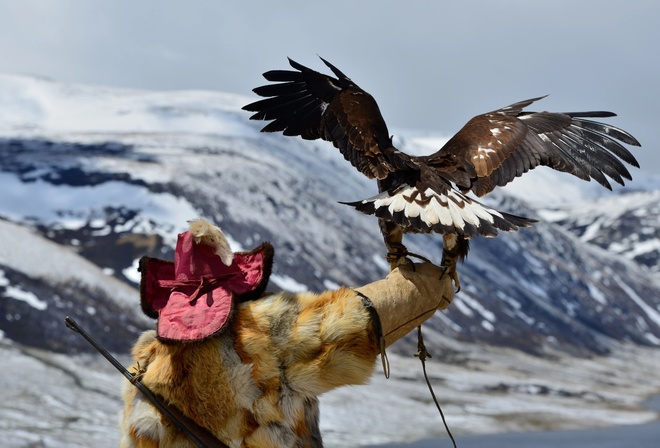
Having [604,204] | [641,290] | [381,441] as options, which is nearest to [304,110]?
[381,441]

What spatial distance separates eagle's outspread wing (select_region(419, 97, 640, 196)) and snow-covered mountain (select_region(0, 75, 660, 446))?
64.0 feet

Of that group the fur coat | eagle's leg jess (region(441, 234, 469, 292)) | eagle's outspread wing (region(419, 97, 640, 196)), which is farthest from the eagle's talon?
eagle's outspread wing (region(419, 97, 640, 196))

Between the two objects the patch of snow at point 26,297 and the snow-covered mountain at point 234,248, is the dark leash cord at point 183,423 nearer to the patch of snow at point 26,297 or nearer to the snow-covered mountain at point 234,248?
the snow-covered mountain at point 234,248

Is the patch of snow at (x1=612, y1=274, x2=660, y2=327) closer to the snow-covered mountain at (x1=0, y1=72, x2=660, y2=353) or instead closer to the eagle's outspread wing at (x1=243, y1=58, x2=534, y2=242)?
the snow-covered mountain at (x1=0, y1=72, x2=660, y2=353)

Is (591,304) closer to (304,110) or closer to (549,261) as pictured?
(549,261)

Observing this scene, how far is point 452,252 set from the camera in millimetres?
3586

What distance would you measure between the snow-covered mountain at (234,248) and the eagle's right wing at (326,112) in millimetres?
19076

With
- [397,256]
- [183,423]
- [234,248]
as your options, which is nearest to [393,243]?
[397,256]

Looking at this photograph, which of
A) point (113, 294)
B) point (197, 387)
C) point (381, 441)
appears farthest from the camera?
point (113, 294)

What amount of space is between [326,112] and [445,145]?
701 millimetres

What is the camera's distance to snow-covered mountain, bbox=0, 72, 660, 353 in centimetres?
3219

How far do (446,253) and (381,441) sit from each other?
24.8m

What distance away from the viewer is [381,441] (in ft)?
89.9

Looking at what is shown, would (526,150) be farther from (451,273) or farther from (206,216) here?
(206,216)
